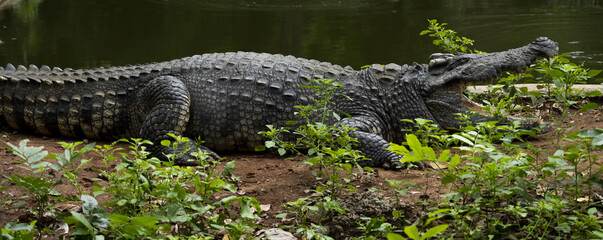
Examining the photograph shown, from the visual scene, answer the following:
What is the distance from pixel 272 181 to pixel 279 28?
881 centimetres

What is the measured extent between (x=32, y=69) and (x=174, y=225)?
315 cm

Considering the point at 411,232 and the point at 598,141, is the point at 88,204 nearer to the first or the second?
the point at 411,232

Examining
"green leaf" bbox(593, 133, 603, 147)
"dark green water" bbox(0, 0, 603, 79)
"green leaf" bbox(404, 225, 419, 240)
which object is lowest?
"dark green water" bbox(0, 0, 603, 79)

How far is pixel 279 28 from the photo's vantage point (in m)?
13.0

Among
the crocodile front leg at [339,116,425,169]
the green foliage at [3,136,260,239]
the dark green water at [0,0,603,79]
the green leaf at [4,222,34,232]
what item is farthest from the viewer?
the dark green water at [0,0,603,79]

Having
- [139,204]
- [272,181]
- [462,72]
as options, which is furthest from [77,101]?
[462,72]

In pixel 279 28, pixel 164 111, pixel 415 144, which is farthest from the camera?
pixel 279 28

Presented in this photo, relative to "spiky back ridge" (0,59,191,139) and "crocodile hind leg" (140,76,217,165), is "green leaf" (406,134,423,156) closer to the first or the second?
"crocodile hind leg" (140,76,217,165)

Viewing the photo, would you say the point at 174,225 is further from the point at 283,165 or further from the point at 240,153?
the point at 240,153

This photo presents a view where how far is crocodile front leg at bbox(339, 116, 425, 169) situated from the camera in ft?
15.8

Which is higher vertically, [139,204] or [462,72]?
[462,72]

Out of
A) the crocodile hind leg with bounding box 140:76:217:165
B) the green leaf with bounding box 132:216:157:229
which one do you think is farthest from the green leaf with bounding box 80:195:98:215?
the crocodile hind leg with bounding box 140:76:217:165

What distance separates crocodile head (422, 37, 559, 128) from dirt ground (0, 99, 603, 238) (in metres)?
0.65

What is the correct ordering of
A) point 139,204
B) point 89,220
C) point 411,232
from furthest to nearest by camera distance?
point 139,204 → point 89,220 → point 411,232
